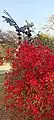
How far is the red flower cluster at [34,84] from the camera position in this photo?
6438 millimetres

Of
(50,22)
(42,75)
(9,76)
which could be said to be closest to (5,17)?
(9,76)

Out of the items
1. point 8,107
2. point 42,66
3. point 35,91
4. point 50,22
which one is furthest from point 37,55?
point 50,22

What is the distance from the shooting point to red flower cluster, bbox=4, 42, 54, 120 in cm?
644

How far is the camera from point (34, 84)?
6387 millimetres

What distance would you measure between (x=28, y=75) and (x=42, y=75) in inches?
10.9

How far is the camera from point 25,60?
6457 millimetres

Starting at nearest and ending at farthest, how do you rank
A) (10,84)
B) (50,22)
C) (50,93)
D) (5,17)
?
(50,93)
(10,84)
(5,17)
(50,22)

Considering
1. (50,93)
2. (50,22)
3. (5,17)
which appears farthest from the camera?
(50,22)

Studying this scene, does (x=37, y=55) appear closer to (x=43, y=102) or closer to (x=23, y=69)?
(x=23, y=69)

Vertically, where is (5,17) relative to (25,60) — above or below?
above

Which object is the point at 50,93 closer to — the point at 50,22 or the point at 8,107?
the point at 8,107

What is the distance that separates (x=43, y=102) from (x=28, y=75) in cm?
58

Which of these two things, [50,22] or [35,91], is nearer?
[35,91]

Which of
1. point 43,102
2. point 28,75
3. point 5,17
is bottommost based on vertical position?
point 43,102
